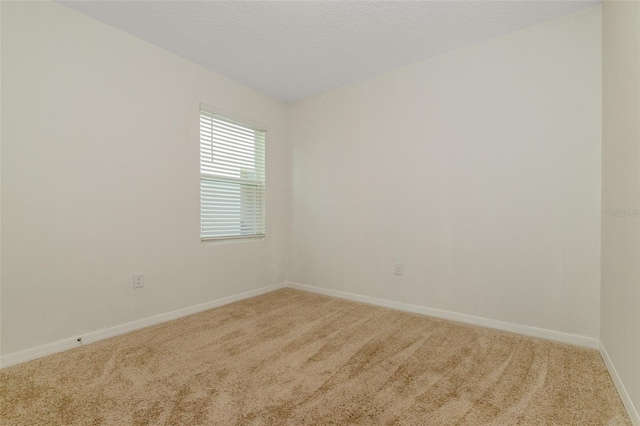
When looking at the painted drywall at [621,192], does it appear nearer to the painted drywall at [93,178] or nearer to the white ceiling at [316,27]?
the white ceiling at [316,27]

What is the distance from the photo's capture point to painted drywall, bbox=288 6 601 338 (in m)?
2.30

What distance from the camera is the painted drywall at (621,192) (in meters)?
1.46

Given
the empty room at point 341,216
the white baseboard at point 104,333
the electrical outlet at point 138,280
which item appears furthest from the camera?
the electrical outlet at point 138,280

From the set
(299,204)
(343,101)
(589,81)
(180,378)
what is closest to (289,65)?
(343,101)

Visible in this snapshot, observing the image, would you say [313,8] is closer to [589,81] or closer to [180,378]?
[589,81]

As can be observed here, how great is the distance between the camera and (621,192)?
172 centimetres

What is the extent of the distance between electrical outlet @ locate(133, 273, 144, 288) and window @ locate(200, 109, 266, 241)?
2.18 feet

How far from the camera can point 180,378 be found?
1.81 m

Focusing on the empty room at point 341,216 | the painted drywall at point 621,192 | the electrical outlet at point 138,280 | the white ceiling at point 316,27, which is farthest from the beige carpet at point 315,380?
the white ceiling at point 316,27

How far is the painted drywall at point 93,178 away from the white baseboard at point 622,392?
10.4ft

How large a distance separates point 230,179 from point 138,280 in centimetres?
136

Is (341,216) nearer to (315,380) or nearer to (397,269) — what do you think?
(397,269)

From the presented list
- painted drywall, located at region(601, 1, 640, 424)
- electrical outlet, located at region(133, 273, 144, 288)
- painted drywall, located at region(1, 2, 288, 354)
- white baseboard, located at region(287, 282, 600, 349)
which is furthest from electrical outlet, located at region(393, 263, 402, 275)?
electrical outlet, located at region(133, 273, 144, 288)

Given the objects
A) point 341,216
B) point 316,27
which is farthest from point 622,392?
point 316,27
